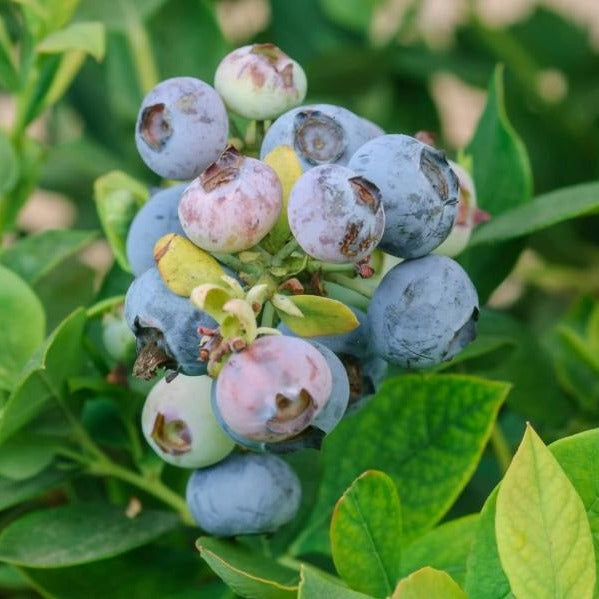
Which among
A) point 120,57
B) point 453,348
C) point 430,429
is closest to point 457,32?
point 120,57

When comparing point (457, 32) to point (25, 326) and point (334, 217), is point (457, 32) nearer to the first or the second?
point (25, 326)

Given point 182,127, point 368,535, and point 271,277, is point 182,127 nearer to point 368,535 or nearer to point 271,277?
point 271,277

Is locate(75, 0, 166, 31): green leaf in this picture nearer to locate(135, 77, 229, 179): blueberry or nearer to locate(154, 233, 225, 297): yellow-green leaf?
locate(135, 77, 229, 179): blueberry

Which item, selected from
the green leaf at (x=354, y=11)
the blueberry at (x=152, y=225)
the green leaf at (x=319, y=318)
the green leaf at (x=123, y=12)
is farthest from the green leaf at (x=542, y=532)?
the green leaf at (x=354, y=11)

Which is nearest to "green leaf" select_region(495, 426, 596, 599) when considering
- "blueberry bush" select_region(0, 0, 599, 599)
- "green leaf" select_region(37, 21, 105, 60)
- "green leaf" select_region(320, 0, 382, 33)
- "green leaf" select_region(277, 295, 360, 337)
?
"blueberry bush" select_region(0, 0, 599, 599)

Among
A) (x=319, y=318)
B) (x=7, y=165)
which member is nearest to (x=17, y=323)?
(x=7, y=165)

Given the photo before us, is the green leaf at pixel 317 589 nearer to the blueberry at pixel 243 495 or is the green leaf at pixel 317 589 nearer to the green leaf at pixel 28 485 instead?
the blueberry at pixel 243 495

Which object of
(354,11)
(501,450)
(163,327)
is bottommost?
(501,450)
